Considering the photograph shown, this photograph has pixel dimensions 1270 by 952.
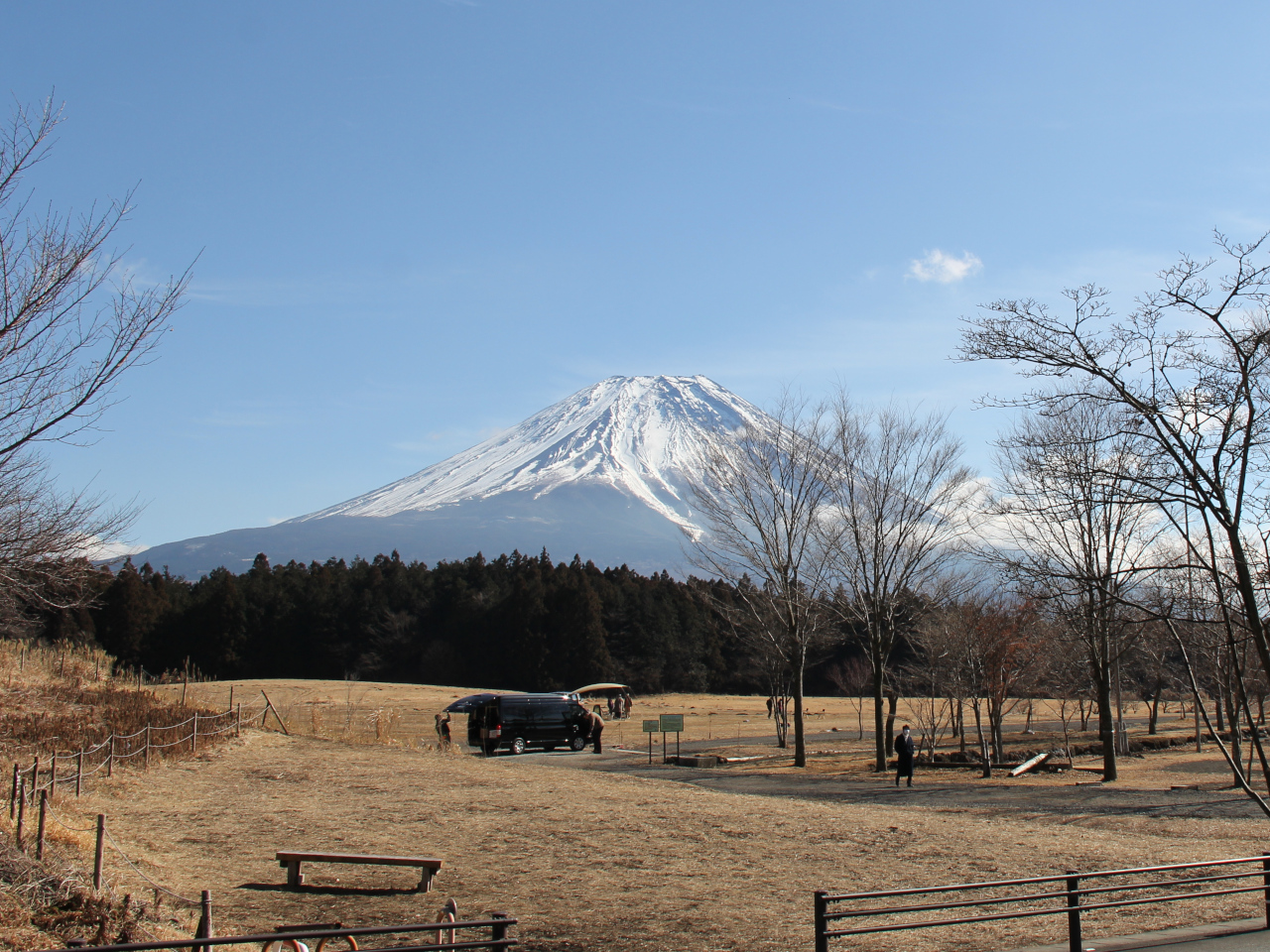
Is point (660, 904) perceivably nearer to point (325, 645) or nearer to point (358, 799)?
point (358, 799)

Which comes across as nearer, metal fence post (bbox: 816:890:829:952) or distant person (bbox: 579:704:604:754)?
metal fence post (bbox: 816:890:829:952)

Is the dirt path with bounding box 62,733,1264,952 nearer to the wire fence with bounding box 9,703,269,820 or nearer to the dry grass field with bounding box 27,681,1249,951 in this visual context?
the dry grass field with bounding box 27,681,1249,951

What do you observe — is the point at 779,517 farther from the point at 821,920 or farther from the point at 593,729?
the point at 821,920

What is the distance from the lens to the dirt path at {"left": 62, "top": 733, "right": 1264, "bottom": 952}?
895 centimetres

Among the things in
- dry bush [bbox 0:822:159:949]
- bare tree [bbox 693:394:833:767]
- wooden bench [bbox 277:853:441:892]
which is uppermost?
bare tree [bbox 693:394:833:767]

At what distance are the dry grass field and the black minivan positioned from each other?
7.23 meters

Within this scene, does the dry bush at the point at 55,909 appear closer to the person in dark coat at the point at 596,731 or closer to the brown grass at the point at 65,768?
the brown grass at the point at 65,768

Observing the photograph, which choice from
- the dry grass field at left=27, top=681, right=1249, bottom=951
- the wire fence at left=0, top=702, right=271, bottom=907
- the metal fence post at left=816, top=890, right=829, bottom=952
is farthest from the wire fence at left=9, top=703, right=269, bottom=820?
the metal fence post at left=816, top=890, right=829, bottom=952

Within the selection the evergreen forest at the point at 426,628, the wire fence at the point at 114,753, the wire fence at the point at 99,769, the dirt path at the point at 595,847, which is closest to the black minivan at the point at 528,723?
the wire fence at the point at 99,769

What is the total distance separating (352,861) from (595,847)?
3.40 metres

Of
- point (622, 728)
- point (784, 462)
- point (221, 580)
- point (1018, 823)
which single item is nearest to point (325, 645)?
point (221, 580)

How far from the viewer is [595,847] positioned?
40.3 ft

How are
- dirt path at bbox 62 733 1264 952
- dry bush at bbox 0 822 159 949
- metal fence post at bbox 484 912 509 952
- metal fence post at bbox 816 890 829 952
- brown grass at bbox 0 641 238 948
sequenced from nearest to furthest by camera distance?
metal fence post at bbox 484 912 509 952
metal fence post at bbox 816 890 829 952
dry bush at bbox 0 822 159 949
brown grass at bbox 0 641 238 948
dirt path at bbox 62 733 1264 952

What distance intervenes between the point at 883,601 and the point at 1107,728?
5865 mm
